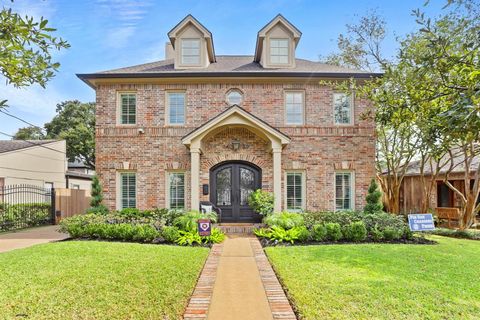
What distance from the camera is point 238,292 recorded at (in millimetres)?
4992

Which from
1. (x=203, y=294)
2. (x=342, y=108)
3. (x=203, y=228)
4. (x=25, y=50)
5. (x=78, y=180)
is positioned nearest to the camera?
(x=25, y=50)

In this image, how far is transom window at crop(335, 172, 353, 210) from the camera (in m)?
12.6

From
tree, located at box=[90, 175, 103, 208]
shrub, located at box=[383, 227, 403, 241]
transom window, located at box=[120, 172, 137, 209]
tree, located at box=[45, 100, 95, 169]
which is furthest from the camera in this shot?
tree, located at box=[45, 100, 95, 169]

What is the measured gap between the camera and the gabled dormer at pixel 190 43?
43.4ft

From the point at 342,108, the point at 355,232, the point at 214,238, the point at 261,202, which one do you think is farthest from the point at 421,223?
the point at 214,238

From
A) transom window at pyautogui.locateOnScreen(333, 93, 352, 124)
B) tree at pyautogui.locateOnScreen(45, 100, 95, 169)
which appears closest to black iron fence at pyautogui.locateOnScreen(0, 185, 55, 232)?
transom window at pyautogui.locateOnScreen(333, 93, 352, 124)

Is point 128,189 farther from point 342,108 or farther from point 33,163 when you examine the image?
point 33,163

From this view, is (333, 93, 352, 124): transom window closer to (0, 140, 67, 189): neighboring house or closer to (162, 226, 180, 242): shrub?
(162, 226, 180, 242): shrub

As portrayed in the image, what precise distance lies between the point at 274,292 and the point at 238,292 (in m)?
0.59

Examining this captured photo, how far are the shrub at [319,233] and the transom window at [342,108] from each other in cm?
552

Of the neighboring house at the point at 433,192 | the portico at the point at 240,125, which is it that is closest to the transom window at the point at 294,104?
the portico at the point at 240,125

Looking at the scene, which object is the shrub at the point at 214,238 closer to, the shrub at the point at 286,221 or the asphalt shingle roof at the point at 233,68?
the shrub at the point at 286,221

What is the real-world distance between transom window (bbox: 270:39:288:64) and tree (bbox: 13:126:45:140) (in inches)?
1417

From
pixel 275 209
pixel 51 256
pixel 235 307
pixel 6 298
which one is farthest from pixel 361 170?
pixel 6 298
